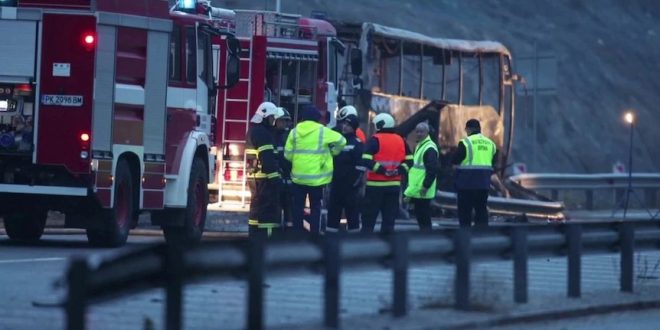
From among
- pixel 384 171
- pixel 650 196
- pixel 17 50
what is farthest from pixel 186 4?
pixel 650 196

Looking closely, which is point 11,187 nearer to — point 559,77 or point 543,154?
point 543,154

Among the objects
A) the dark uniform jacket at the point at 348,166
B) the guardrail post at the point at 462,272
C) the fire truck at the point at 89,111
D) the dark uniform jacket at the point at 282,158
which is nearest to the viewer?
the guardrail post at the point at 462,272

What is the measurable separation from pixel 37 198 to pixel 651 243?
6.96 meters

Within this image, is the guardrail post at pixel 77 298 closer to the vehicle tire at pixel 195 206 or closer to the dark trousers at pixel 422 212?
the vehicle tire at pixel 195 206

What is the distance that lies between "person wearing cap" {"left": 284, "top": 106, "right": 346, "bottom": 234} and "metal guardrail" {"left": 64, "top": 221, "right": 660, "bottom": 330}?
4.47 meters

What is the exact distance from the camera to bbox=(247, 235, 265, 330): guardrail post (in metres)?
8.99

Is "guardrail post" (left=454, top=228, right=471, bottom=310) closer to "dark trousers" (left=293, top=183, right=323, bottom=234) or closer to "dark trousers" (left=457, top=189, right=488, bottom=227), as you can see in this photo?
"dark trousers" (left=293, top=183, right=323, bottom=234)

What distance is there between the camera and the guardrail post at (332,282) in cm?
987

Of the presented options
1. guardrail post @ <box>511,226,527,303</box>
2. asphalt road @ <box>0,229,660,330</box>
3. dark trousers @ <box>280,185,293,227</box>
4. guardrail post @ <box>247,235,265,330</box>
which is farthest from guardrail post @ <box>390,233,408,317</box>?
dark trousers @ <box>280,185,293,227</box>

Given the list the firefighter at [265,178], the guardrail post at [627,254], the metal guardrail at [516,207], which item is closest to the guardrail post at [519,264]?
the guardrail post at [627,254]

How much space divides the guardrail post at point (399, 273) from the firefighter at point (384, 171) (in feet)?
22.7

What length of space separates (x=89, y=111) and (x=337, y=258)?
7.17m

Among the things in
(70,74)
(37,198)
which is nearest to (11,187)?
(37,198)

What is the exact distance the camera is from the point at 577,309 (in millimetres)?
11828
